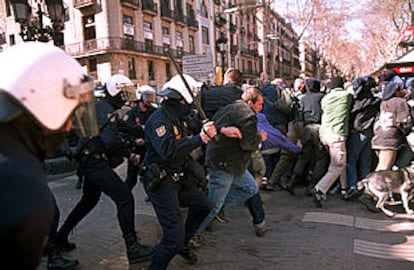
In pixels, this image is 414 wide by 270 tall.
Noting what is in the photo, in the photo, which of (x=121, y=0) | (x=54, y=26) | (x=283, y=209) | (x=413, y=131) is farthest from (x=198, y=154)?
(x=121, y=0)

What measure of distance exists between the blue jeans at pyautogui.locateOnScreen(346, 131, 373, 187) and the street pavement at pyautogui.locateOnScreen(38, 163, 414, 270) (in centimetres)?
43

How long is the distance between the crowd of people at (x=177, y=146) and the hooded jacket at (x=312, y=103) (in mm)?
17

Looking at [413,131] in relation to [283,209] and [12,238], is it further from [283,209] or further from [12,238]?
[12,238]

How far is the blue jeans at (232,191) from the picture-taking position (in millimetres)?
3996

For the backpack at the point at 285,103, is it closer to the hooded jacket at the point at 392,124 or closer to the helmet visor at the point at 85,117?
the hooded jacket at the point at 392,124

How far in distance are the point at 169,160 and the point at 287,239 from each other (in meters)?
1.92

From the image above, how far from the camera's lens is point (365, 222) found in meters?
4.69

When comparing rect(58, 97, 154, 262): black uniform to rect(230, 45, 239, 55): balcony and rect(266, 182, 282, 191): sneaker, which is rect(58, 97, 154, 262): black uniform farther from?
rect(230, 45, 239, 55): balcony

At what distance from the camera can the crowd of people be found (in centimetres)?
123

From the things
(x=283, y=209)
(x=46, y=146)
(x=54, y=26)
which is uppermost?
(x=54, y=26)

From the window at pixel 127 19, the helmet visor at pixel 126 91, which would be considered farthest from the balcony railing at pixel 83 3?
the helmet visor at pixel 126 91

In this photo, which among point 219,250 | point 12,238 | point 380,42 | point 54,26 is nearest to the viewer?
point 12,238

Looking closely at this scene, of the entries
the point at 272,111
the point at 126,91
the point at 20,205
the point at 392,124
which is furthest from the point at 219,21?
the point at 20,205

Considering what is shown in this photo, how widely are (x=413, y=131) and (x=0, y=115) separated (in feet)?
18.1
